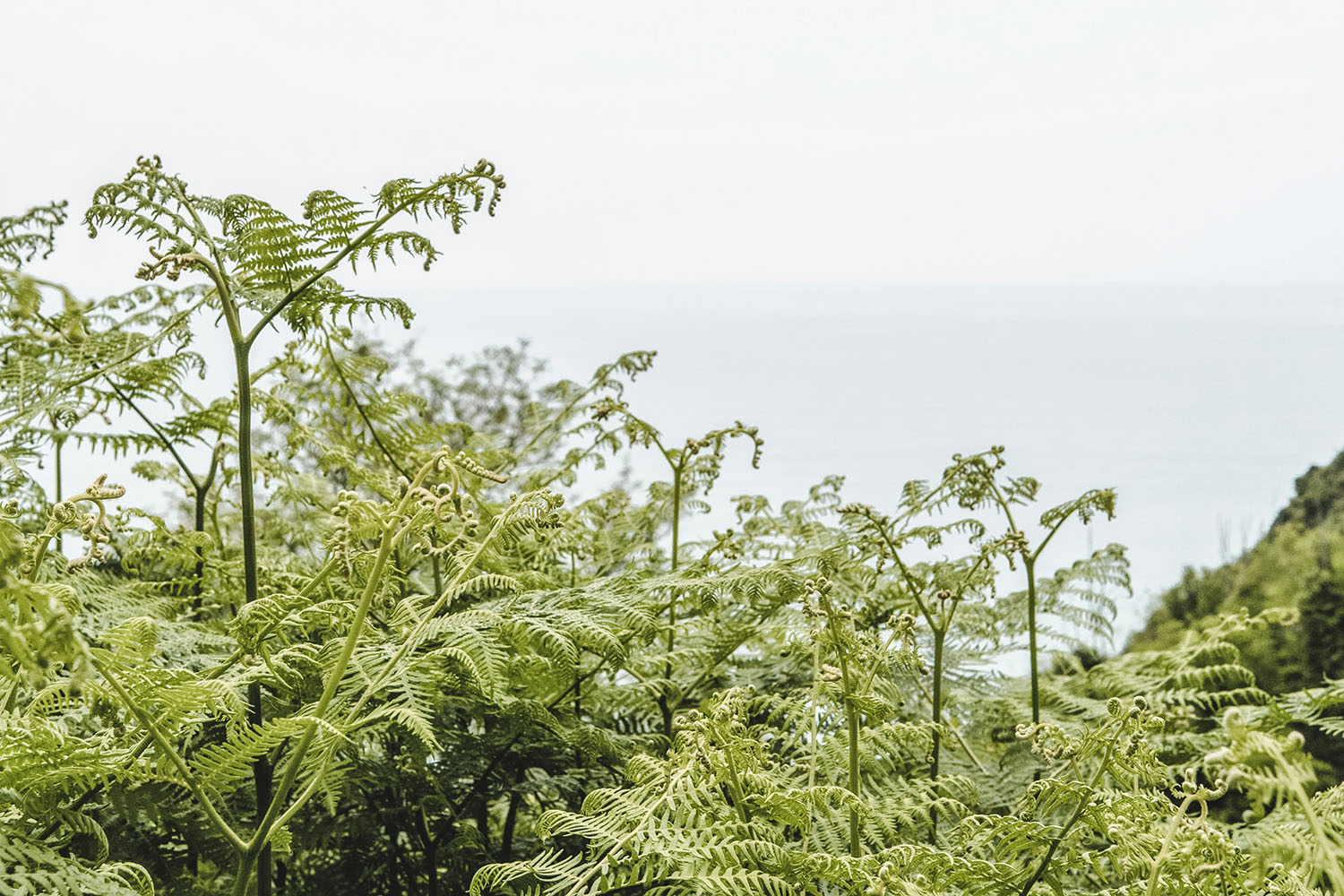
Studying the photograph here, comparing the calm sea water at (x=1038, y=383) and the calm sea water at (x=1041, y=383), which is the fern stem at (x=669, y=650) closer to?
the calm sea water at (x=1041, y=383)

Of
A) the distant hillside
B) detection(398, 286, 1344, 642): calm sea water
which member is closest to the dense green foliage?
the distant hillside

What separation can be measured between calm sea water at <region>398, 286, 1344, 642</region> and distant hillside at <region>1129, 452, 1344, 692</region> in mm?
618

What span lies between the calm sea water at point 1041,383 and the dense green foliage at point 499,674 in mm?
4906

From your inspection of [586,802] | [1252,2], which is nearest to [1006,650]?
[586,802]

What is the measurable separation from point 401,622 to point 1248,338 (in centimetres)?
1293

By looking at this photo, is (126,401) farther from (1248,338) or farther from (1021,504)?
(1248,338)

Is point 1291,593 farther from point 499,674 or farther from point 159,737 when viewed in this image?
point 159,737

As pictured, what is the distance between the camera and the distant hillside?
3.76 metres

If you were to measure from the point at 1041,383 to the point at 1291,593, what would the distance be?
613cm

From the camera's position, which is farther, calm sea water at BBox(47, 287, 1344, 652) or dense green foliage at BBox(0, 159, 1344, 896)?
calm sea water at BBox(47, 287, 1344, 652)

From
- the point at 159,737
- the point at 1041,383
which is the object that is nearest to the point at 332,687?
the point at 159,737

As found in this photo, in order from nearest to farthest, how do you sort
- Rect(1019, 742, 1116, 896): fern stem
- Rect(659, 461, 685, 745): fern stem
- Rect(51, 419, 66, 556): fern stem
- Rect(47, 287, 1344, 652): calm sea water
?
1. Rect(1019, 742, 1116, 896): fern stem
2. Rect(659, 461, 685, 745): fern stem
3. Rect(51, 419, 66, 556): fern stem
4. Rect(47, 287, 1344, 652): calm sea water

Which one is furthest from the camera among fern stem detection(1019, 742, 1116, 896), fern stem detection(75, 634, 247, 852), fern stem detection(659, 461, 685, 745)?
fern stem detection(659, 461, 685, 745)

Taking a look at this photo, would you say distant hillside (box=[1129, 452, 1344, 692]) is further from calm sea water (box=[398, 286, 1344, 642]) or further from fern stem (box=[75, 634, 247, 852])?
fern stem (box=[75, 634, 247, 852])
